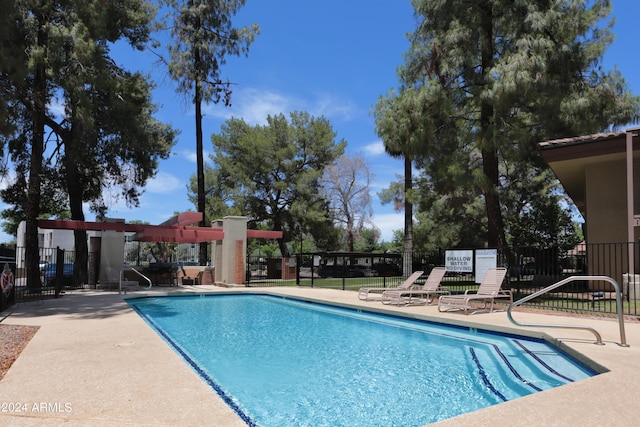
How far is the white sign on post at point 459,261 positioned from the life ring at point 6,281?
11.5 m

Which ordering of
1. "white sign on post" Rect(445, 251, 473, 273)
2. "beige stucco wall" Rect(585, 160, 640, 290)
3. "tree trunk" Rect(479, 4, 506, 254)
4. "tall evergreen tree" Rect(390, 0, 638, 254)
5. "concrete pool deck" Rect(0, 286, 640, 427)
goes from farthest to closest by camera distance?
"tree trunk" Rect(479, 4, 506, 254) → "beige stucco wall" Rect(585, 160, 640, 290) → "white sign on post" Rect(445, 251, 473, 273) → "tall evergreen tree" Rect(390, 0, 638, 254) → "concrete pool deck" Rect(0, 286, 640, 427)

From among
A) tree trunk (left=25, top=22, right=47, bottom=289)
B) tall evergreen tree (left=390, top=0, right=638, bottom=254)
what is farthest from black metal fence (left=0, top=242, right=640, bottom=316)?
tall evergreen tree (left=390, top=0, right=638, bottom=254)

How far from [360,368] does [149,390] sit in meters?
3.07

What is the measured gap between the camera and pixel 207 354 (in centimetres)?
729

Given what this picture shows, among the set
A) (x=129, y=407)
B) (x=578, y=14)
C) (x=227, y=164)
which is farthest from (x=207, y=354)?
(x=227, y=164)

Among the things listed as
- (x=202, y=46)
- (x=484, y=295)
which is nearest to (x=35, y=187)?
(x=202, y=46)

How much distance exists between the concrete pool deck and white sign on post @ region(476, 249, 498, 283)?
4.78 m

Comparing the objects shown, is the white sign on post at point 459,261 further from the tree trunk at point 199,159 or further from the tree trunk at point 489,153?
the tree trunk at point 199,159

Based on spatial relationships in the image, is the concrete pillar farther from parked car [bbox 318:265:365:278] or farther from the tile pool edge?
parked car [bbox 318:265:365:278]

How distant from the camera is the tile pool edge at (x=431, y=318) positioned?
233 inches

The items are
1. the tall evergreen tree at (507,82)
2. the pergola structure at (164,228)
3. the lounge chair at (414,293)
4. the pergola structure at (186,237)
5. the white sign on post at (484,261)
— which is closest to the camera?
the lounge chair at (414,293)

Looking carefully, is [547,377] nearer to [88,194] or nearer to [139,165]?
[139,165]

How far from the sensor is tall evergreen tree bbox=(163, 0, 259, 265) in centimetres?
2561

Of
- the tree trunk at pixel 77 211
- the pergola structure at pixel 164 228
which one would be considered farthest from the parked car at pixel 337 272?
the tree trunk at pixel 77 211
